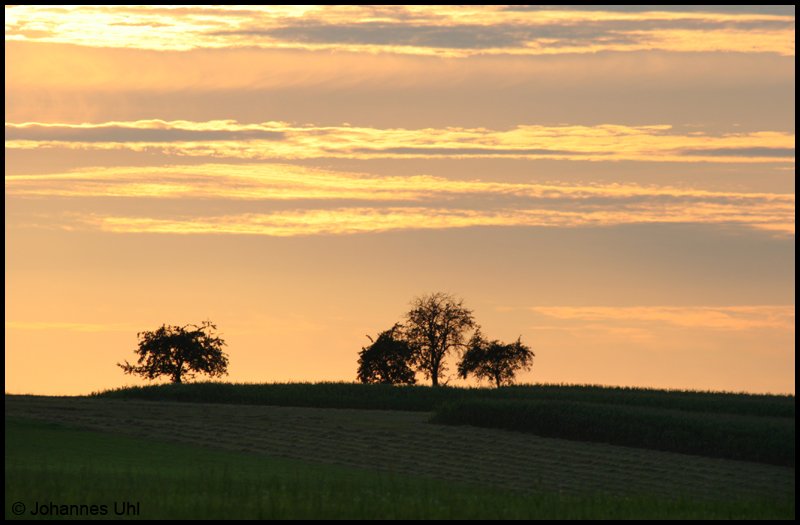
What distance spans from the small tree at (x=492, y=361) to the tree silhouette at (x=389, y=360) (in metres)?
4.94

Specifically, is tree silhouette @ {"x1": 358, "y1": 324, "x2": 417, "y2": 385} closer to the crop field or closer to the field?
the crop field

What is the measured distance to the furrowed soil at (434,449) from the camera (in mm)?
46906

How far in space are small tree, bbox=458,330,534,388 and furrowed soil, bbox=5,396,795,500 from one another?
34.8 m

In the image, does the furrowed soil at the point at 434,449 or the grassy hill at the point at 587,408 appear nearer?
the furrowed soil at the point at 434,449

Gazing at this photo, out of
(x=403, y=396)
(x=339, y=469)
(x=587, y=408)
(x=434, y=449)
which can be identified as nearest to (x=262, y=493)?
(x=339, y=469)

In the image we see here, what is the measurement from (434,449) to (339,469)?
8.44 m

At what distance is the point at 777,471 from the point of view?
54875mm

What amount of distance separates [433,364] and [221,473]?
59.8 metres

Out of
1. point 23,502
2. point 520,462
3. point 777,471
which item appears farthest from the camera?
point 777,471

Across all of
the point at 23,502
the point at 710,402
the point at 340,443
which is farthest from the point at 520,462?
the point at 710,402

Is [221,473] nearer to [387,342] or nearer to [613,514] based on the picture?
[613,514]

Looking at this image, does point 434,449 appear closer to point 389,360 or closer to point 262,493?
point 262,493

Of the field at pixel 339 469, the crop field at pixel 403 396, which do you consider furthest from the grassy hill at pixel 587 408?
the field at pixel 339 469

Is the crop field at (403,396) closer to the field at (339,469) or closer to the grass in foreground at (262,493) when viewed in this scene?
the field at (339,469)
